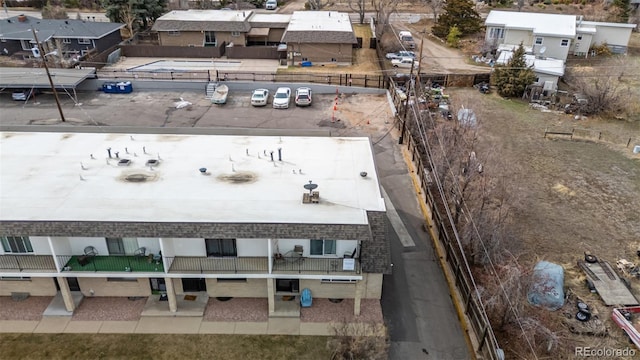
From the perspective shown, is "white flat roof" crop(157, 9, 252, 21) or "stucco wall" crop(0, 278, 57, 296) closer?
"stucco wall" crop(0, 278, 57, 296)

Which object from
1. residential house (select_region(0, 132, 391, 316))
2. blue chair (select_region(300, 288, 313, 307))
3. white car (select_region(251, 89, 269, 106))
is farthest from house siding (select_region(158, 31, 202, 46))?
blue chair (select_region(300, 288, 313, 307))

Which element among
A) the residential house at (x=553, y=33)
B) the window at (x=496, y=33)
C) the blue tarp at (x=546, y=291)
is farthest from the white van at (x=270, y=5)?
the blue tarp at (x=546, y=291)

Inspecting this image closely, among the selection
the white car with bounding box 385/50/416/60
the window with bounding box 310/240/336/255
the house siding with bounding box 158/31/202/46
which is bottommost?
the window with bounding box 310/240/336/255

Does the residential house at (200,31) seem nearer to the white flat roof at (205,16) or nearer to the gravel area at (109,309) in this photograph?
the white flat roof at (205,16)

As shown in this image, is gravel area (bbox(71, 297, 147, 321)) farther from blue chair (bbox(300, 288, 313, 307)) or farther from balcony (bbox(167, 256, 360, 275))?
blue chair (bbox(300, 288, 313, 307))

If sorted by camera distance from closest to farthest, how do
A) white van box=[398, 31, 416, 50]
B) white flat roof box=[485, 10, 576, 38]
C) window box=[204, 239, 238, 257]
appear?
window box=[204, 239, 238, 257] < white flat roof box=[485, 10, 576, 38] < white van box=[398, 31, 416, 50]

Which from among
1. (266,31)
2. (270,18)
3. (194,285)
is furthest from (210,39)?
(194,285)

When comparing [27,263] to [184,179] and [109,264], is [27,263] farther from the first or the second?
[184,179]
